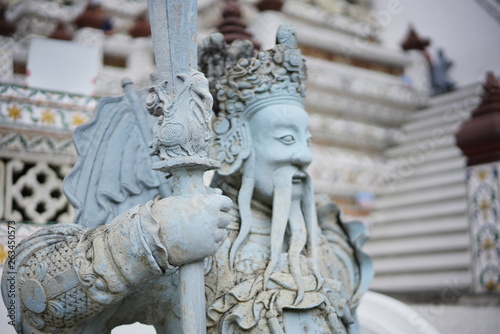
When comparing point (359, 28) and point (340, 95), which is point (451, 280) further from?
point (359, 28)

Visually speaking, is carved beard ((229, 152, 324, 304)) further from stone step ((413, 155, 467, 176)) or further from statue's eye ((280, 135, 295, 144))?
stone step ((413, 155, 467, 176))

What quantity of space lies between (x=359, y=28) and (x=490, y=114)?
2.65 meters

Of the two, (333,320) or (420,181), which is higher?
(333,320)

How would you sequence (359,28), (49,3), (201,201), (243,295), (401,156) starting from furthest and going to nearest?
(359,28), (401,156), (49,3), (243,295), (201,201)

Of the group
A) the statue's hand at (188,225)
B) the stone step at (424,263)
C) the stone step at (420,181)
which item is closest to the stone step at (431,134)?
the stone step at (420,181)

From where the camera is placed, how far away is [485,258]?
5.42 meters

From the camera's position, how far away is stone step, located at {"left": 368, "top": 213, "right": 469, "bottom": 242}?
633cm

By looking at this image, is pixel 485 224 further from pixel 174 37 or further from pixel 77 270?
pixel 77 270

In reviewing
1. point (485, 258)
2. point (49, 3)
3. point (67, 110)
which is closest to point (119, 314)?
point (67, 110)

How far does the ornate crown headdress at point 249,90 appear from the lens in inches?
105

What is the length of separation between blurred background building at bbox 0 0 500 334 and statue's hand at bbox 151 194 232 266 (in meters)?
1.46

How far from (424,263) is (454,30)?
10.0 feet

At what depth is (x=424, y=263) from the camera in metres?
6.38

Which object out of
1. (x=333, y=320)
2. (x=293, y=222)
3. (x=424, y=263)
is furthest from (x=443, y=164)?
(x=333, y=320)
